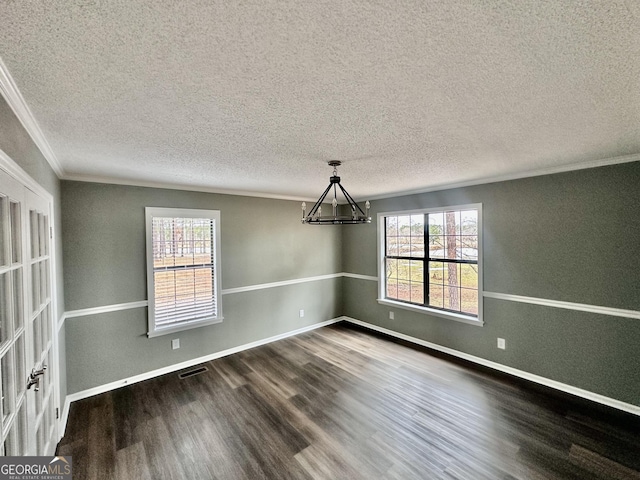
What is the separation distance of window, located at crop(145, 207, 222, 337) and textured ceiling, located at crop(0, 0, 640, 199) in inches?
55.2

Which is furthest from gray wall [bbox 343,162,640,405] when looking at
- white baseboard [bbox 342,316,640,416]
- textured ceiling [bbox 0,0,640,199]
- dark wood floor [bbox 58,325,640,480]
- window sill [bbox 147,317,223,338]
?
window sill [bbox 147,317,223,338]

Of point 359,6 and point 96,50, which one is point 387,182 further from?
point 96,50

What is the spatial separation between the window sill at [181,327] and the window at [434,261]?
2.91 metres

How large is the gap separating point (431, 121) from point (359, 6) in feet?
3.51

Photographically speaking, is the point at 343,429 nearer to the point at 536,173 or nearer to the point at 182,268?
the point at 182,268

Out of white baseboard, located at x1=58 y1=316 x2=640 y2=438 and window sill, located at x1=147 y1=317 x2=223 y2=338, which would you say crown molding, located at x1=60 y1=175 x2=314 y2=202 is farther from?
white baseboard, located at x1=58 y1=316 x2=640 y2=438

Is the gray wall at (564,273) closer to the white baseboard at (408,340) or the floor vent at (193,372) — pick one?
the white baseboard at (408,340)

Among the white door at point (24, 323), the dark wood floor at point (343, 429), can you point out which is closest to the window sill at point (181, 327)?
the dark wood floor at point (343, 429)

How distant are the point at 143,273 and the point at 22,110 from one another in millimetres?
2393

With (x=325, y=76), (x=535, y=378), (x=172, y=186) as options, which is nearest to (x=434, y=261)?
(x=535, y=378)

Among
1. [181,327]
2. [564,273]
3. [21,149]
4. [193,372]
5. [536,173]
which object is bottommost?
[193,372]

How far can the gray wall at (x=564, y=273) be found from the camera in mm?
2674

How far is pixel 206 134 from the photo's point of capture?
194cm

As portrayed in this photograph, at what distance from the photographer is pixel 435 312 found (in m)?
4.16
